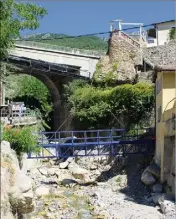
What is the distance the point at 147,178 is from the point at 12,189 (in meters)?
12.3

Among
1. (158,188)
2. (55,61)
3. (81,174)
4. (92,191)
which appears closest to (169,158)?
(158,188)

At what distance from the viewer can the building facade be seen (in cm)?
2078

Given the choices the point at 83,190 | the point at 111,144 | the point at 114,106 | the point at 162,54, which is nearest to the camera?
the point at 83,190

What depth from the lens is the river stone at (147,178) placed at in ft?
72.3

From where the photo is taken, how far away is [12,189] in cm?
1160

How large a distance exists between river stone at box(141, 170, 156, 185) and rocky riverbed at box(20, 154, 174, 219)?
Result: 0.31 m

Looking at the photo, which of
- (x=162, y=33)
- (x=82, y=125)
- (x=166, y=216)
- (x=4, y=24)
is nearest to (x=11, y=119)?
(x=82, y=125)

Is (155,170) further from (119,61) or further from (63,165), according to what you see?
(119,61)

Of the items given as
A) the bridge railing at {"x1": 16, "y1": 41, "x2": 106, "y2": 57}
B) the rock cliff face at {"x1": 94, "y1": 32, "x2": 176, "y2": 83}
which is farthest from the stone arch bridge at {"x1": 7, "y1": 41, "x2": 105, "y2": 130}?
the rock cliff face at {"x1": 94, "y1": 32, "x2": 176, "y2": 83}

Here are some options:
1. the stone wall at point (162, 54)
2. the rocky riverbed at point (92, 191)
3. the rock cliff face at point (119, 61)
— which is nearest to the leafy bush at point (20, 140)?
the rocky riverbed at point (92, 191)

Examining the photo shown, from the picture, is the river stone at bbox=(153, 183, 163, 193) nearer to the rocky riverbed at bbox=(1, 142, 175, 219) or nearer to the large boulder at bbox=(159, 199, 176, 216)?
the rocky riverbed at bbox=(1, 142, 175, 219)

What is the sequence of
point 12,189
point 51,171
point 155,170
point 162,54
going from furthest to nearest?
point 162,54 < point 51,171 < point 155,170 < point 12,189

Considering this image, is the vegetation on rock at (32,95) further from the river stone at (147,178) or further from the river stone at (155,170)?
the river stone at (155,170)

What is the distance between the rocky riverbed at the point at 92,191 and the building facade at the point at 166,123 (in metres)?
1.68
